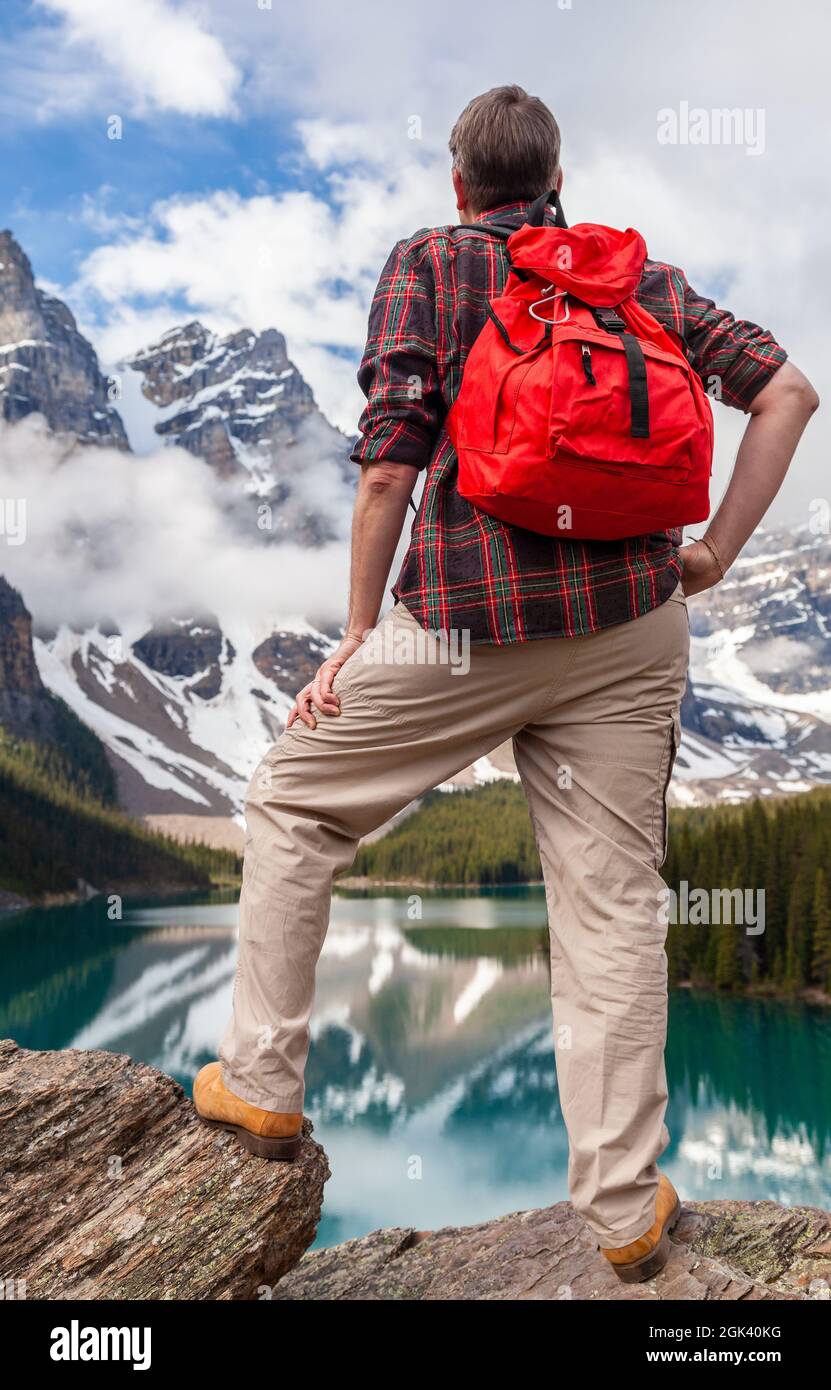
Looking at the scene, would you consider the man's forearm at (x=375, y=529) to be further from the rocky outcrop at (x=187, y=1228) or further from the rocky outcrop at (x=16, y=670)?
the rocky outcrop at (x=16, y=670)

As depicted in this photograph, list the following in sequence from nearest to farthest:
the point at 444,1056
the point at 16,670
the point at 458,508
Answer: the point at 458,508
the point at 444,1056
the point at 16,670

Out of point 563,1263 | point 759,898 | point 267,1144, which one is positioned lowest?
point 759,898

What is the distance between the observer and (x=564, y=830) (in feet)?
8.61

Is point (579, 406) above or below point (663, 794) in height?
above

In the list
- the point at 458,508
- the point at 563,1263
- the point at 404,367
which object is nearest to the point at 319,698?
the point at 458,508

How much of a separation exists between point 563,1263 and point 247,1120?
1354 mm

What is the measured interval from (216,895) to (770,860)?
75.3m

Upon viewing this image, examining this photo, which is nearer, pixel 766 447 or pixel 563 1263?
pixel 766 447

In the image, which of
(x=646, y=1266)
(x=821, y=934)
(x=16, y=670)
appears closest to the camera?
(x=646, y=1266)

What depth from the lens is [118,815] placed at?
10875 centimetres

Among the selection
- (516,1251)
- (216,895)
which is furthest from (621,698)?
(216,895)

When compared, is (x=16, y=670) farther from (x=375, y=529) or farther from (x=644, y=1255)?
(x=644, y=1255)

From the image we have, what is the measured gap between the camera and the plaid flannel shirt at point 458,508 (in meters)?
2.39
